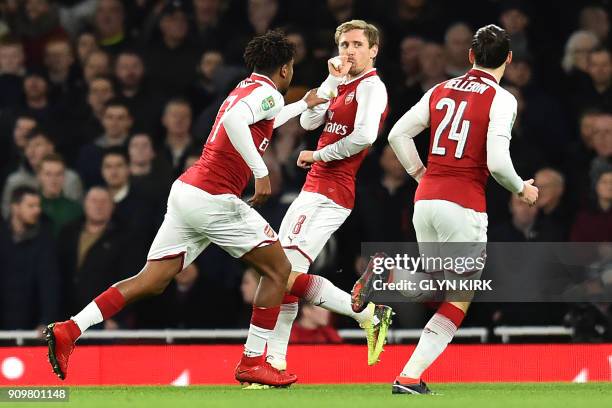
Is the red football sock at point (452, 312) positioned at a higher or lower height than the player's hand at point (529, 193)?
lower

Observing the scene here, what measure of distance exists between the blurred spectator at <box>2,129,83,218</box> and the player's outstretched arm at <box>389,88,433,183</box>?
15.6 feet

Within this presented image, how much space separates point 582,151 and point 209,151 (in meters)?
4.56

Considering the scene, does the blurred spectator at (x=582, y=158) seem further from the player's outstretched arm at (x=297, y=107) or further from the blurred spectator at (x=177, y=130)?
the player's outstretched arm at (x=297, y=107)

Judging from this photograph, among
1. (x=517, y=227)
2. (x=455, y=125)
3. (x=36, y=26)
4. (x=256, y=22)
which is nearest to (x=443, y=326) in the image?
(x=455, y=125)

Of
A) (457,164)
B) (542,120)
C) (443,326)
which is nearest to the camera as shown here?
(443,326)

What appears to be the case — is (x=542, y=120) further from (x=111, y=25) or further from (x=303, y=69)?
(x=111, y=25)

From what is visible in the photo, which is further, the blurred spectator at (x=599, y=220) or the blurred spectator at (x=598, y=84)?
the blurred spectator at (x=598, y=84)

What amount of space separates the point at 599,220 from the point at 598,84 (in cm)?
176

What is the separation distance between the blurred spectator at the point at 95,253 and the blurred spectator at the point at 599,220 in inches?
137

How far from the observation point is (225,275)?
1174 centimetres

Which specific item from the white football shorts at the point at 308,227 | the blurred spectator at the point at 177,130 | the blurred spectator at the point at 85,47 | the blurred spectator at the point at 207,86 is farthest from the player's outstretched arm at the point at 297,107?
the blurred spectator at the point at 85,47

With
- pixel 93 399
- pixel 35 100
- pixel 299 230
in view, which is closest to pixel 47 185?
pixel 35 100

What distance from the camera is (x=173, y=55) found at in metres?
13.4

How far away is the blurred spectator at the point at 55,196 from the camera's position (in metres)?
12.1
